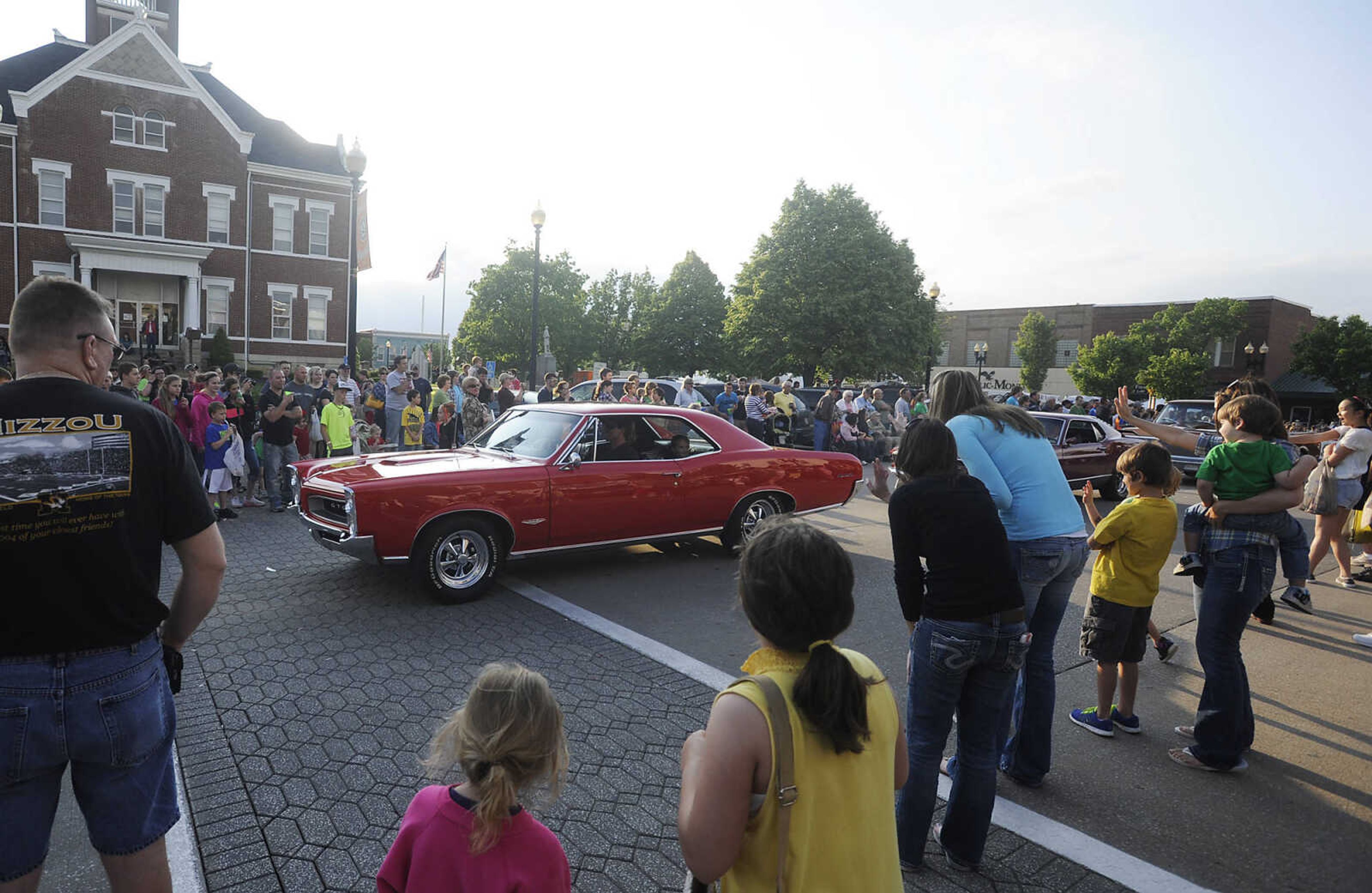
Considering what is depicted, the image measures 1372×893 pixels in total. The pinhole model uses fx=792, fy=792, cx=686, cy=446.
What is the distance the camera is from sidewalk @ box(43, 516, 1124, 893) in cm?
316

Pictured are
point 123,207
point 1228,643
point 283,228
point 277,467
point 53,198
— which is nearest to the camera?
point 1228,643

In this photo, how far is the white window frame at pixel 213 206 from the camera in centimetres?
3316

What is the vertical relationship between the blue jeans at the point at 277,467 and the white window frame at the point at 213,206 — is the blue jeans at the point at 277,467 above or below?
below

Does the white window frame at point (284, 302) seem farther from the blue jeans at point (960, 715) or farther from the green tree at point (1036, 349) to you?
the green tree at point (1036, 349)

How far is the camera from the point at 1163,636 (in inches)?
240

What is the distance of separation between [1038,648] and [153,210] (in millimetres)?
38308

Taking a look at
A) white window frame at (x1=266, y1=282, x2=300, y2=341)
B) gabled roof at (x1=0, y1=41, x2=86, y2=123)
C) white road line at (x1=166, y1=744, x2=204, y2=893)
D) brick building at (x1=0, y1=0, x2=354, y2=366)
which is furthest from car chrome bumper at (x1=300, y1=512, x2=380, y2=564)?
gabled roof at (x1=0, y1=41, x2=86, y2=123)

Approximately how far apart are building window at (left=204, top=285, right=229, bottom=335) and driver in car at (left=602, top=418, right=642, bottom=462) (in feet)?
105

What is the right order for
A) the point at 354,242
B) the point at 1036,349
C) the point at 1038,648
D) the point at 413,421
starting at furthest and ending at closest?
the point at 1036,349 < the point at 354,242 < the point at 413,421 < the point at 1038,648

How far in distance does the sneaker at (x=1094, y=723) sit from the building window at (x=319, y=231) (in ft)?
124

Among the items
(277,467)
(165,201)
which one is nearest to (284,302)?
(165,201)

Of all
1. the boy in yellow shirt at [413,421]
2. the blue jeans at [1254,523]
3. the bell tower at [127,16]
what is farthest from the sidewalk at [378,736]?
the bell tower at [127,16]

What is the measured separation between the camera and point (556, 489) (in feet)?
23.4

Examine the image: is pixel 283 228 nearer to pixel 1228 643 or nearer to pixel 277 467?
pixel 277 467
